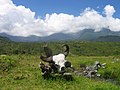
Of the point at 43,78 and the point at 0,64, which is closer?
the point at 43,78

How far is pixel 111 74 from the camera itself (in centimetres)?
→ 3469

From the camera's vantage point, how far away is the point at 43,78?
78.2 feet

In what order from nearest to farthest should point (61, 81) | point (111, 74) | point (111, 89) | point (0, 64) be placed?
point (111, 89), point (61, 81), point (0, 64), point (111, 74)

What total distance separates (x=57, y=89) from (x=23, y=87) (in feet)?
8.02

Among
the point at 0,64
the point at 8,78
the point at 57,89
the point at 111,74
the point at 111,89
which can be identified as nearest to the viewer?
the point at 111,89

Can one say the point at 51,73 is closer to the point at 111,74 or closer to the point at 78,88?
the point at 78,88

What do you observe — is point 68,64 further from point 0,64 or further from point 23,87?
point 0,64

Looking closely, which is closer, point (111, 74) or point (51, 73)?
point (51, 73)

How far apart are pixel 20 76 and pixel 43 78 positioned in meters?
2.26

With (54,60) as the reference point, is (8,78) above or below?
below

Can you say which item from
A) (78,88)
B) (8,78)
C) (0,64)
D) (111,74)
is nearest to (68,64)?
(78,88)

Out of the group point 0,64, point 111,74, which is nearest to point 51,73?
point 0,64

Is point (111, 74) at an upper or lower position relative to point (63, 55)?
lower

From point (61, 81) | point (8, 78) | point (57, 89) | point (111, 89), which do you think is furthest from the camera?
point (8, 78)
